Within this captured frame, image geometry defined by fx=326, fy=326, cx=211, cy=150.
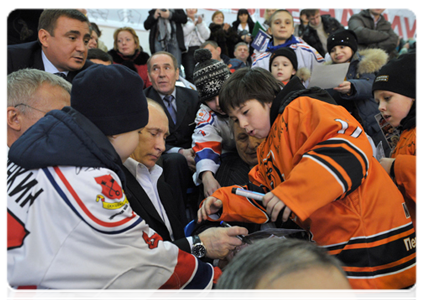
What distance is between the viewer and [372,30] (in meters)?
5.25

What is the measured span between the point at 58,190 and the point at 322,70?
2.78m

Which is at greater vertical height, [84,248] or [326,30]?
[326,30]

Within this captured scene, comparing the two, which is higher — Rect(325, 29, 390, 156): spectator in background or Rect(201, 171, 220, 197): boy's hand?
Rect(325, 29, 390, 156): spectator in background

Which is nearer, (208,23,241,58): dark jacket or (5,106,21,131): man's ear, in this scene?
(5,106,21,131): man's ear

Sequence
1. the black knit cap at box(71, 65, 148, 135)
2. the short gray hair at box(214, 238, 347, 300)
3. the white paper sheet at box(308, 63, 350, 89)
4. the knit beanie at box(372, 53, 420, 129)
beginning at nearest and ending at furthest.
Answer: the short gray hair at box(214, 238, 347, 300) < the black knit cap at box(71, 65, 148, 135) < the knit beanie at box(372, 53, 420, 129) < the white paper sheet at box(308, 63, 350, 89)

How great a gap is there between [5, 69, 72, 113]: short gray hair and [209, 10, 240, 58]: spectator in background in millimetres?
5302

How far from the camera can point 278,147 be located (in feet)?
5.79

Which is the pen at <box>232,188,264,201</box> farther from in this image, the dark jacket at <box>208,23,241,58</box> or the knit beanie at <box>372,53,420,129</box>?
the dark jacket at <box>208,23,241,58</box>

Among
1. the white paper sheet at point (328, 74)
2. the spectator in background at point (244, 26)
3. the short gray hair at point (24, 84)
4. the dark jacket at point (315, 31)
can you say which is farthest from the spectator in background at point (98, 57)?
the spectator in background at point (244, 26)

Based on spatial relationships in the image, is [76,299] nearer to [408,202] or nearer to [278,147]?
[278,147]

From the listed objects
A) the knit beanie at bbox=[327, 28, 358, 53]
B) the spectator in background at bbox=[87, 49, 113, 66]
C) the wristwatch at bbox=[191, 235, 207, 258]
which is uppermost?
the knit beanie at bbox=[327, 28, 358, 53]

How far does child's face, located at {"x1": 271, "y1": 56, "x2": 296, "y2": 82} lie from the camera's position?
11.4ft

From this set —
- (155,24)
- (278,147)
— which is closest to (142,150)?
(278,147)

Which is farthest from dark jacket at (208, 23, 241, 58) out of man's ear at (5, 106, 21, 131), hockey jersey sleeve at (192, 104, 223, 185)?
man's ear at (5, 106, 21, 131)
